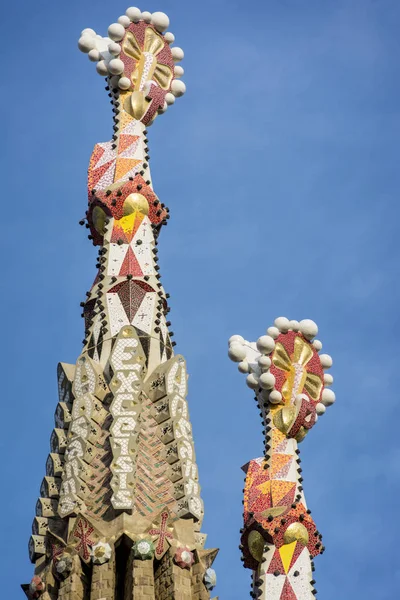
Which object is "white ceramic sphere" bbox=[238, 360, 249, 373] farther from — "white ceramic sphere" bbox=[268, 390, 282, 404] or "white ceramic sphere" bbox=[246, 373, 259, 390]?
"white ceramic sphere" bbox=[268, 390, 282, 404]

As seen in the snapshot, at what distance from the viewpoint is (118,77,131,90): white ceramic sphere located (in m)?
31.9

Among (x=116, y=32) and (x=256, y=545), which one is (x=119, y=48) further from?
(x=256, y=545)

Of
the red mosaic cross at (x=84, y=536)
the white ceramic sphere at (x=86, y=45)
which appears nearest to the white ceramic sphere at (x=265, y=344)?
the red mosaic cross at (x=84, y=536)

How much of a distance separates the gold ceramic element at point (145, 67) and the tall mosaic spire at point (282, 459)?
421 centimetres

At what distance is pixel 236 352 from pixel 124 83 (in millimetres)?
4700

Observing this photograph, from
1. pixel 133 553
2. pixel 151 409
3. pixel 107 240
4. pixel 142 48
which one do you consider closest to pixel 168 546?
pixel 133 553

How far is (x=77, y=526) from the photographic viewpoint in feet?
88.0

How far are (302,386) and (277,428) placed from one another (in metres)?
0.72

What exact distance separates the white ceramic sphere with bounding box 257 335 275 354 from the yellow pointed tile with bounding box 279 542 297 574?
9.47 feet

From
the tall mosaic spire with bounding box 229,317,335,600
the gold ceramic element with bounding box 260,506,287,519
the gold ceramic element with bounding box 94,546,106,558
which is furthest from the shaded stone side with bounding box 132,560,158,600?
the gold ceramic element with bounding box 260,506,287,519

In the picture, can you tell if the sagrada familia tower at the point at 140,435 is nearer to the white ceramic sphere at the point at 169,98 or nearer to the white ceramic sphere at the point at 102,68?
the white ceramic sphere at the point at 102,68

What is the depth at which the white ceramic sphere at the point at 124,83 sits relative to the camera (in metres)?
31.9

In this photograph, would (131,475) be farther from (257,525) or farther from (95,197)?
(95,197)

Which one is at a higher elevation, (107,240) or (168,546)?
(107,240)
